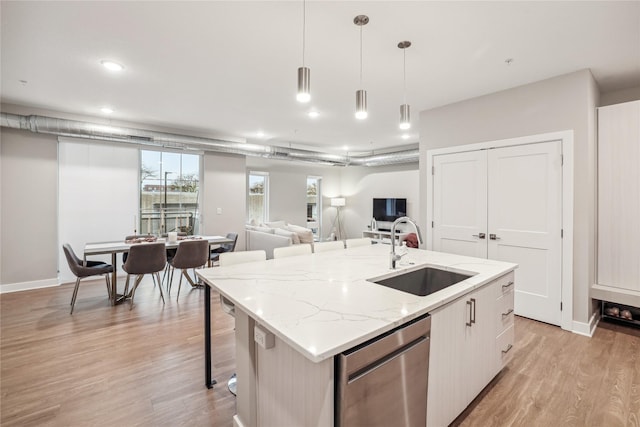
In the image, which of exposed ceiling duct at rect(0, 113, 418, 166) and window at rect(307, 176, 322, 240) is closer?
exposed ceiling duct at rect(0, 113, 418, 166)

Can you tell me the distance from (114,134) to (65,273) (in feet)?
8.17

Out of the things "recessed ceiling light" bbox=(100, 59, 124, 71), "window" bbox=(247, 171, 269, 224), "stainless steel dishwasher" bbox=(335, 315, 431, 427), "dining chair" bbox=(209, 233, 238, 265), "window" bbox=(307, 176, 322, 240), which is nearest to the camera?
"stainless steel dishwasher" bbox=(335, 315, 431, 427)

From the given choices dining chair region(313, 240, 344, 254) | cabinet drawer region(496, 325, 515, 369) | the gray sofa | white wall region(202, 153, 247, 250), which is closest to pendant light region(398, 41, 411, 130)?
dining chair region(313, 240, 344, 254)

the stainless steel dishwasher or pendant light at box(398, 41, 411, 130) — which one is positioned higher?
pendant light at box(398, 41, 411, 130)

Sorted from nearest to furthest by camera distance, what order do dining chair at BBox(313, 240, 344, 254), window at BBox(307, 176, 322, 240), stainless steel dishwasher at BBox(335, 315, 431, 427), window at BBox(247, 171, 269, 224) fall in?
stainless steel dishwasher at BBox(335, 315, 431, 427) < dining chair at BBox(313, 240, 344, 254) < window at BBox(247, 171, 269, 224) < window at BBox(307, 176, 322, 240)

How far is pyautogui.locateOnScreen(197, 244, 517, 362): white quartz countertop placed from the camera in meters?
1.11

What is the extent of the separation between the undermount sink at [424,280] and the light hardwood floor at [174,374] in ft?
2.62

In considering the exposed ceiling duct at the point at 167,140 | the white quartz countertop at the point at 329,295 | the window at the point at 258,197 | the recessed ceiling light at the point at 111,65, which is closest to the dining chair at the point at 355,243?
the white quartz countertop at the point at 329,295

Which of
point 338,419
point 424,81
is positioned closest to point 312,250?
point 338,419

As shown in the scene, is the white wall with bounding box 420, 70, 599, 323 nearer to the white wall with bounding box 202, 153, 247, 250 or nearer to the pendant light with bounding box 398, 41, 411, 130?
the pendant light with bounding box 398, 41, 411, 130

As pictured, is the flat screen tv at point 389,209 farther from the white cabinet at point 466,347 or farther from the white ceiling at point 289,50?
the white cabinet at point 466,347

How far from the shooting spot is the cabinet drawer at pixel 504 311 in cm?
209

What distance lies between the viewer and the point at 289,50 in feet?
8.84

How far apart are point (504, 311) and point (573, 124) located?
229 cm
